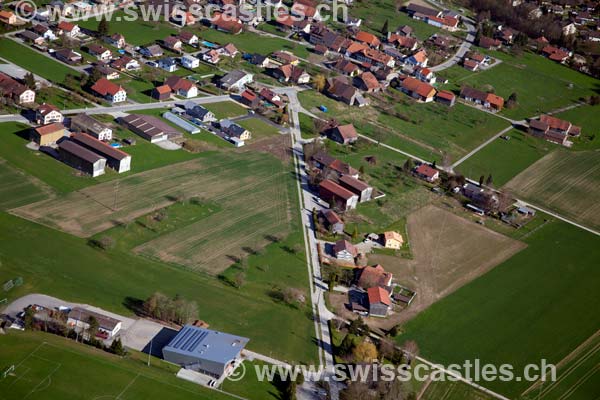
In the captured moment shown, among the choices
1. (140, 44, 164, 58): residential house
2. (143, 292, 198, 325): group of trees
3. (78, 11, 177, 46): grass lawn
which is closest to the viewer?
(143, 292, 198, 325): group of trees

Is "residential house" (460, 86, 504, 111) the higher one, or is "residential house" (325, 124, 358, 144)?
"residential house" (460, 86, 504, 111)

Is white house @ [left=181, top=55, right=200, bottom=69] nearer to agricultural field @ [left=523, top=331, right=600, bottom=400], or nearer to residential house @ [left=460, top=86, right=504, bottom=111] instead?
residential house @ [left=460, top=86, right=504, bottom=111]

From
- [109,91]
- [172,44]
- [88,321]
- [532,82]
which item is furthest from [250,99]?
[532,82]

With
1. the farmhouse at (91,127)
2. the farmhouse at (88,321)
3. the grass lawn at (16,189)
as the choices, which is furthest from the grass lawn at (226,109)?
the farmhouse at (88,321)

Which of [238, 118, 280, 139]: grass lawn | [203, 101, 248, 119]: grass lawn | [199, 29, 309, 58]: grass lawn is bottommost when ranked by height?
[238, 118, 280, 139]: grass lawn

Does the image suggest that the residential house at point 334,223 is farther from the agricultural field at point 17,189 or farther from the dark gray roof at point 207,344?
the agricultural field at point 17,189

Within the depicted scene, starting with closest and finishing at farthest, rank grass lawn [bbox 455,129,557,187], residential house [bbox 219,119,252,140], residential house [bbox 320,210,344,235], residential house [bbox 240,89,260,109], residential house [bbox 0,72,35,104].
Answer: residential house [bbox 320,210,344,235] < residential house [bbox 0,72,35,104] < residential house [bbox 219,119,252,140] < grass lawn [bbox 455,129,557,187] < residential house [bbox 240,89,260,109]

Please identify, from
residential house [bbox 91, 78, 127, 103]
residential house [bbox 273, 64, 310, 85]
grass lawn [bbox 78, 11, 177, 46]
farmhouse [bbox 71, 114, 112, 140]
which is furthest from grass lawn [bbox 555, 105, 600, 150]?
grass lawn [bbox 78, 11, 177, 46]

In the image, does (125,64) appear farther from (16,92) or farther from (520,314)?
(520,314)
